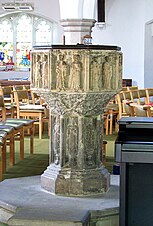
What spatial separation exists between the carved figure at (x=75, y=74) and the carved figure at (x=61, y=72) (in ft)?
0.17

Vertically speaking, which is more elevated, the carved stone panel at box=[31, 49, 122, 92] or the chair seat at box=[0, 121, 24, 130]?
the carved stone panel at box=[31, 49, 122, 92]

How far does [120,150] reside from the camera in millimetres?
2760

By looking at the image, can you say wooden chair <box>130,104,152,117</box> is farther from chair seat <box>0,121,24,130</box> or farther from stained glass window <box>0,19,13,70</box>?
stained glass window <box>0,19,13,70</box>

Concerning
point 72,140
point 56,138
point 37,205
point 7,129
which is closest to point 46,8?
point 7,129

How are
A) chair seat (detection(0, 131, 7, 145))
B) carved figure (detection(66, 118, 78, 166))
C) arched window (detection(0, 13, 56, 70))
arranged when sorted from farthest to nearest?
arched window (detection(0, 13, 56, 70))
chair seat (detection(0, 131, 7, 145))
carved figure (detection(66, 118, 78, 166))

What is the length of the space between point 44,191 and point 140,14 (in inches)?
408

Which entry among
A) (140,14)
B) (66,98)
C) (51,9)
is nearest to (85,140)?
(66,98)

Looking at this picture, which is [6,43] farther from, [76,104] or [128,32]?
[76,104]

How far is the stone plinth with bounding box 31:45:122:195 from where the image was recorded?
3955mm

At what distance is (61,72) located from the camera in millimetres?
3963

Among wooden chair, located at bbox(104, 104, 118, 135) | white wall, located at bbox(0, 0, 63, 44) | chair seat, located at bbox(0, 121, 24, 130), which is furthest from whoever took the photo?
white wall, located at bbox(0, 0, 63, 44)

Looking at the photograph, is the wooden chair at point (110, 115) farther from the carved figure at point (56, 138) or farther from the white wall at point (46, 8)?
the white wall at point (46, 8)

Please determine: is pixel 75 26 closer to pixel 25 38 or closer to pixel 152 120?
pixel 152 120

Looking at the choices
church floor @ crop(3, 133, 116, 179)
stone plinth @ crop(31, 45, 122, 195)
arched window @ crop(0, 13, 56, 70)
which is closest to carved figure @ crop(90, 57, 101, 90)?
stone plinth @ crop(31, 45, 122, 195)
